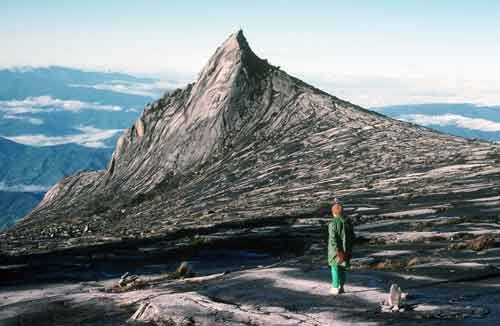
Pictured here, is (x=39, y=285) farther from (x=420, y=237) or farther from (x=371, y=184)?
(x=371, y=184)

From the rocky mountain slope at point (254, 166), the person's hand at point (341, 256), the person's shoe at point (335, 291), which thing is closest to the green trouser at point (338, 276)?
the person's shoe at point (335, 291)

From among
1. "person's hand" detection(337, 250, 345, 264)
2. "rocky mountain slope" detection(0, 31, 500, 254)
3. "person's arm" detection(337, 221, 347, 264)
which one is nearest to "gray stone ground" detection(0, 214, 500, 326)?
"person's hand" detection(337, 250, 345, 264)

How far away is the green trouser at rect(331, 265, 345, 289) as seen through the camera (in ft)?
68.5

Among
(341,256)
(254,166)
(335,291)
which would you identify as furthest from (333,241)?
(254,166)

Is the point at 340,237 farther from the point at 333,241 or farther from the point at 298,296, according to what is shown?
the point at 298,296

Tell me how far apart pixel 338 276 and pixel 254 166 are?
3211 inches

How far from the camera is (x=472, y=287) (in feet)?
69.4

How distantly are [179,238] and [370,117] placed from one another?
7675cm

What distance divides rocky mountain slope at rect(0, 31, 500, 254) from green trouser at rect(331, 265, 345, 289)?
26582mm

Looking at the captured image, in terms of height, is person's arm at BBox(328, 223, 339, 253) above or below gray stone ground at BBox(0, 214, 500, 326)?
above

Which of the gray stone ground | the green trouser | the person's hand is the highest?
the person's hand

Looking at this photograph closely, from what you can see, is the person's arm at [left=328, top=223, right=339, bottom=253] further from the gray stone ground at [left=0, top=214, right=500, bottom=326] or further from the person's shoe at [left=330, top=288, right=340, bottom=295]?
the gray stone ground at [left=0, top=214, right=500, bottom=326]

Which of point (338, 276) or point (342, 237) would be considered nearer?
point (338, 276)

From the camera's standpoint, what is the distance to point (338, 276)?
21.0 m
